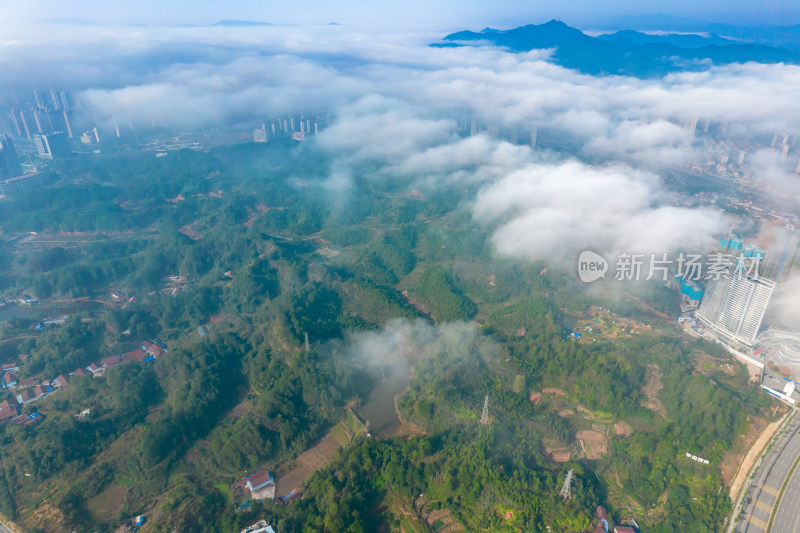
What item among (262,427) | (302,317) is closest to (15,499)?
(262,427)

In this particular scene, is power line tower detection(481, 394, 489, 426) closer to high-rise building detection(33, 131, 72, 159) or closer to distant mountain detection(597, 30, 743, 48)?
high-rise building detection(33, 131, 72, 159)

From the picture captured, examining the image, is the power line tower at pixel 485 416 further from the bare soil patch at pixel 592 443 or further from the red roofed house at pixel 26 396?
the red roofed house at pixel 26 396

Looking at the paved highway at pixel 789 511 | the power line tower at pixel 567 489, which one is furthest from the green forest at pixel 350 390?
the paved highway at pixel 789 511

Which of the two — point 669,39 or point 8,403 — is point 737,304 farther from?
point 669,39

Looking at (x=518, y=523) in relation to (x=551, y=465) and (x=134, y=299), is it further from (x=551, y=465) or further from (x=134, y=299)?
(x=134, y=299)

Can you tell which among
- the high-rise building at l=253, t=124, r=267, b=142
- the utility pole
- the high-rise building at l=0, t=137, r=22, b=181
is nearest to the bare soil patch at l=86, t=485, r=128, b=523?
the utility pole
